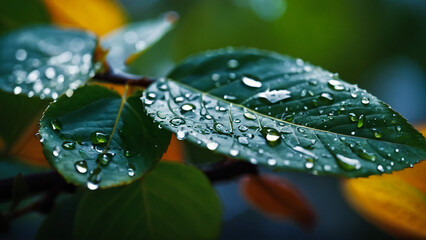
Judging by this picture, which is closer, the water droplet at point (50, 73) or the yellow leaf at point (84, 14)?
the water droplet at point (50, 73)

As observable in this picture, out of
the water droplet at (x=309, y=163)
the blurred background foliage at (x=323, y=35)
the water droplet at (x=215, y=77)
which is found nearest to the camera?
the water droplet at (x=309, y=163)

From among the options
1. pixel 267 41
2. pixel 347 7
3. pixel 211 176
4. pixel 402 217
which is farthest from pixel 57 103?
pixel 347 7

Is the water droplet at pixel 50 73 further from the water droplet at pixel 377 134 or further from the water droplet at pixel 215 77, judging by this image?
the water droplet at pixel 377 134

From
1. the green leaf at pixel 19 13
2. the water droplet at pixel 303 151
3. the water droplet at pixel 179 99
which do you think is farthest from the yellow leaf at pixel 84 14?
the water droplet at pixel 303 151

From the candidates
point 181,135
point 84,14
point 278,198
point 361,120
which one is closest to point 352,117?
point 361,120

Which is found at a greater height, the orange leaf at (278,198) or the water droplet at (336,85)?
the water droplet at (336,85)
